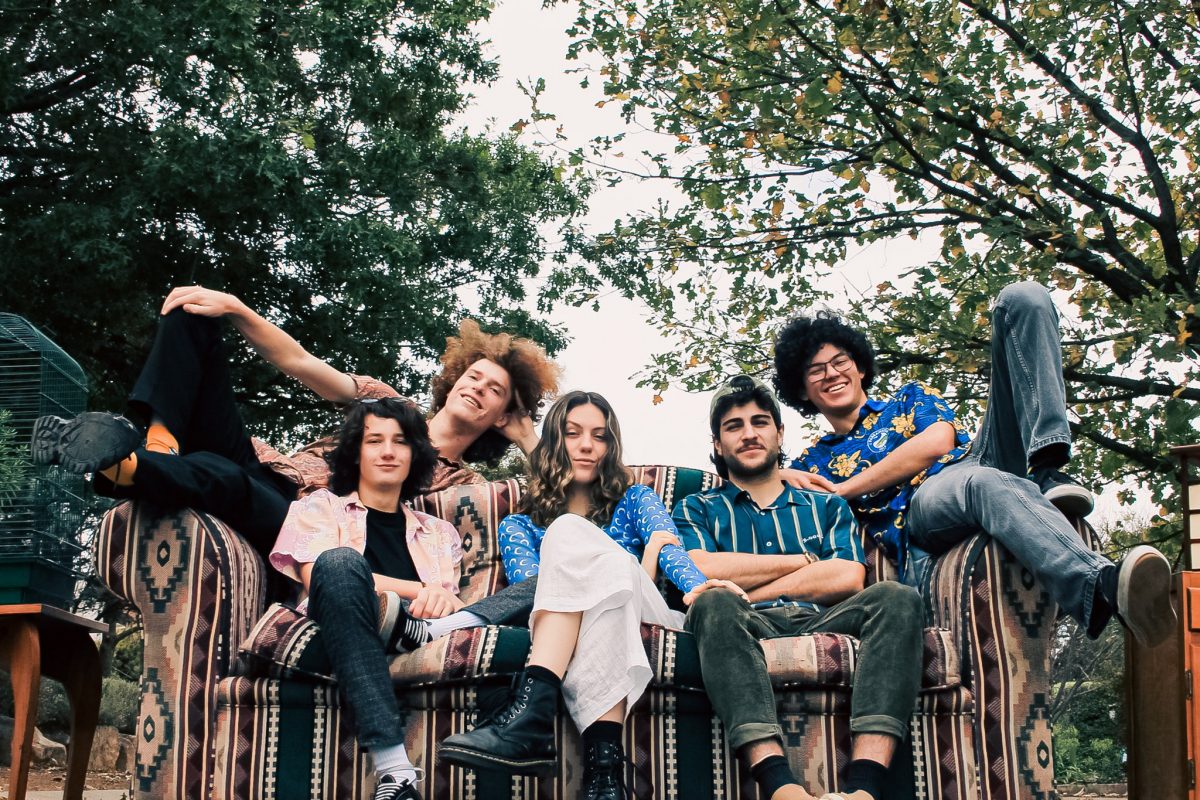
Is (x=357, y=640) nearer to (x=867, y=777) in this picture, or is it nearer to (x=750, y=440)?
(x=867, y=777)

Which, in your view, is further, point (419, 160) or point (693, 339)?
point (419, 160)

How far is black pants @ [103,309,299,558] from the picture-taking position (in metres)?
2.86

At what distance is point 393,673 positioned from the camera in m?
2.65

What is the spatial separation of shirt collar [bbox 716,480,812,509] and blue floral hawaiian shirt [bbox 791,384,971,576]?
268mm

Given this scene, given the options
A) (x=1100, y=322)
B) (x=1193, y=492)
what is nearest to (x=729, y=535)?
(x=1193, y=492)

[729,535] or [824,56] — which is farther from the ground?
[824,56]

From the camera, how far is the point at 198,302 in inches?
129

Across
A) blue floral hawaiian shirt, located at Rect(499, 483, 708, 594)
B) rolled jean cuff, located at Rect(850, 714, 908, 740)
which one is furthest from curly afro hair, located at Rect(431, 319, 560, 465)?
rolled jean cuff, located at Rect(850, 714, 908, 740)

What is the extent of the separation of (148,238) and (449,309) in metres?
2.44

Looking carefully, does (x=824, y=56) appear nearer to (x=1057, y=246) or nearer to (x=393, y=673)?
(x=1057, y=246)

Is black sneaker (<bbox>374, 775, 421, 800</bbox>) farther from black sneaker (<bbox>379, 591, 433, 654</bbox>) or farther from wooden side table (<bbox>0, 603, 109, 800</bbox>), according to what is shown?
wooden side table (<bbox>0, 603, 109, 800</bbox>)

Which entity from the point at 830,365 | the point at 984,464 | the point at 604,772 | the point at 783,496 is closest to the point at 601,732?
the point at 604,772

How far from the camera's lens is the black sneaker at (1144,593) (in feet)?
7.82

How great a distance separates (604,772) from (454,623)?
1.93ft
